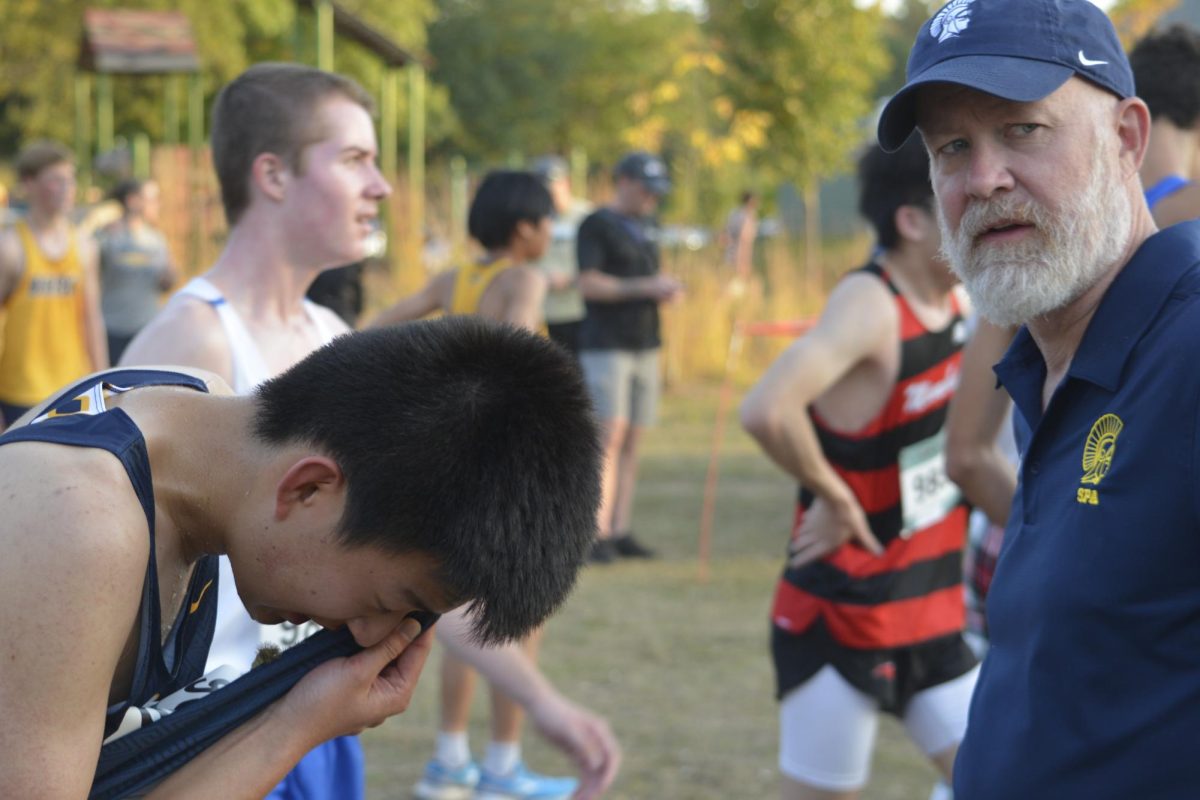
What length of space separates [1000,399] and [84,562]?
221 centimetres

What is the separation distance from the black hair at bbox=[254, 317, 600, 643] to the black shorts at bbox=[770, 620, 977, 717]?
1747 mm

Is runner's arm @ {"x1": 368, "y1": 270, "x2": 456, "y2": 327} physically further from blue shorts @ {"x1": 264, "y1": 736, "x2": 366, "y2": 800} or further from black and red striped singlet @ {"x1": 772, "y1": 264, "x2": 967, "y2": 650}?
blue shorts @ {"x1": 264, "y1": 736, "x2": 366, "y2": 800}

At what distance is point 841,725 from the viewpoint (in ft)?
11.7

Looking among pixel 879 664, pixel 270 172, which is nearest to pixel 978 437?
pixel 879 664

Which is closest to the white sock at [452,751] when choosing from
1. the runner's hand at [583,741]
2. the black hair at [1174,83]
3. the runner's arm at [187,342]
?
the runner's hand at [583,741]

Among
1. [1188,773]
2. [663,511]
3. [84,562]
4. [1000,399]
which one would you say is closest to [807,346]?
[1000,399]

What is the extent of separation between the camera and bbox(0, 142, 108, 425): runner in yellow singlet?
7.35 m

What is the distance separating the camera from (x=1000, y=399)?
10.7 ft

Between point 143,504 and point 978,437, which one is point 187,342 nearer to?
point 143,504

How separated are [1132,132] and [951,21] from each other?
1.06 feet

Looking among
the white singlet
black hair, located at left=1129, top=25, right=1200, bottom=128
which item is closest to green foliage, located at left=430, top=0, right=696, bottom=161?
black hair, located at left=1129, top=25, right=1200, bottom=128

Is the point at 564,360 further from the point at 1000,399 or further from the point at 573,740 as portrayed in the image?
the point at 1000,399

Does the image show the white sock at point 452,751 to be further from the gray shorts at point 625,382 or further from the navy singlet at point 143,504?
the gray shorts at point 625,382

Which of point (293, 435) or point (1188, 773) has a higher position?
point (293, 435)
